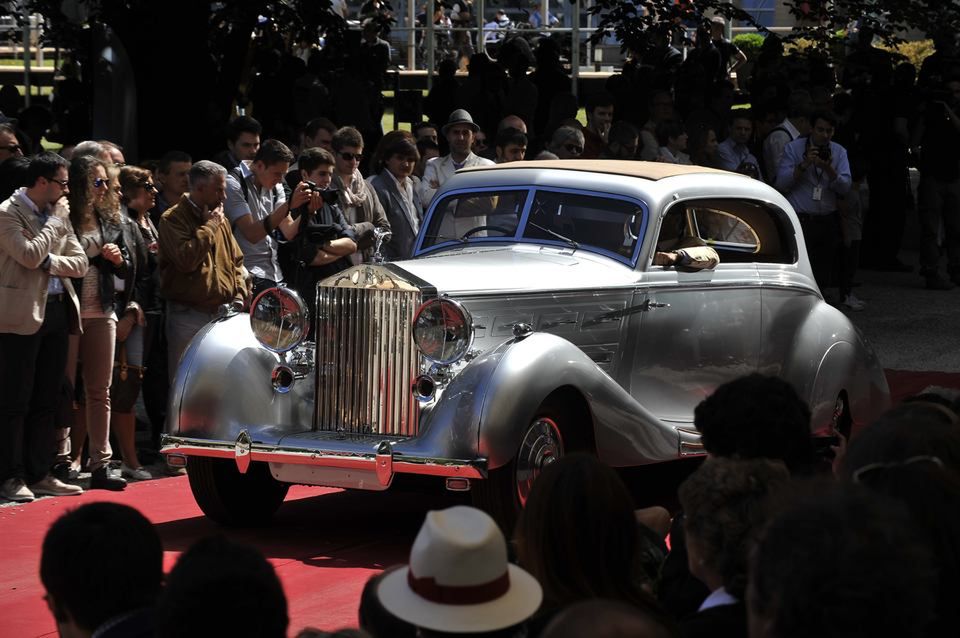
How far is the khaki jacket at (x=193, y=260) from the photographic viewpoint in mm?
8305

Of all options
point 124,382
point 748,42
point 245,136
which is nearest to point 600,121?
→ point 245,136

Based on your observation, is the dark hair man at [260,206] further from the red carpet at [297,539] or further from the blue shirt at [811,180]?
the blue shirt at [811,180]

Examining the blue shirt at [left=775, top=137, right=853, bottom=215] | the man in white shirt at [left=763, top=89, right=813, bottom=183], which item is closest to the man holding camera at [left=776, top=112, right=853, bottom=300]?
the blue shirt at [left=775, top=137, right=853, bottom=215]

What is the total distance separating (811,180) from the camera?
1336cm

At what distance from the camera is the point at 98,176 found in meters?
8.05

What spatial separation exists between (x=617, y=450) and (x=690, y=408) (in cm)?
96

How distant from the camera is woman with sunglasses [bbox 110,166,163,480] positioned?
825 centimetres

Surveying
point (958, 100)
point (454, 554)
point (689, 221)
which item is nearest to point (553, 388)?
point (689, 221)

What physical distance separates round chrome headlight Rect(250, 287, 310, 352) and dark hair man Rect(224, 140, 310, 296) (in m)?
1.52

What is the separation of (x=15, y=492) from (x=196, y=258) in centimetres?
166

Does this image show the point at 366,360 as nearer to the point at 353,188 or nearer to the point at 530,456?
the point at 530,456

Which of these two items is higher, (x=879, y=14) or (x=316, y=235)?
(x=879, y=14)

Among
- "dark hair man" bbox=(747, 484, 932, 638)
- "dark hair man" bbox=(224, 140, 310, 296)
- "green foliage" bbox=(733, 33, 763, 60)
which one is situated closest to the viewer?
"dark hair man" bbox=(747, 484, 932, 638)

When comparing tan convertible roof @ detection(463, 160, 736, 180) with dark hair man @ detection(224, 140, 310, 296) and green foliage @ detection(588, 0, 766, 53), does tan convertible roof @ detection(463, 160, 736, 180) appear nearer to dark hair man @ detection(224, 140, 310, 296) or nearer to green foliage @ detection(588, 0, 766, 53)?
dark hair man @ detection(224, 140, 310, 296)
